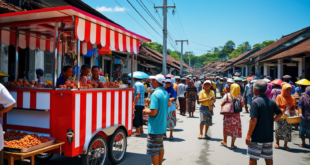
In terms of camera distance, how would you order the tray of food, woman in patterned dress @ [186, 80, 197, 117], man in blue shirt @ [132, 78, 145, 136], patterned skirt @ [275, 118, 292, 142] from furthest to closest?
woman in patterned dress @ [186, 80, 197, 117]
man in blue shirt @ [132, 78, 145, 136]
patterned skirt @ [275, 118, 292, 142]
the tray of food

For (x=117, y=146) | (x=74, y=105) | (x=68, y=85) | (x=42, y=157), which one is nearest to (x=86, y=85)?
(x=68, y=85)

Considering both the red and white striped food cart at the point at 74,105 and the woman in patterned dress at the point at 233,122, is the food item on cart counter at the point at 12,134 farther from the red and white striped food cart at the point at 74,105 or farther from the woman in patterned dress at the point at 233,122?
the woman in patterned dress at the point at 233,122

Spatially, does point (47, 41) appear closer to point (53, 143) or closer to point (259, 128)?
point (53, 143)

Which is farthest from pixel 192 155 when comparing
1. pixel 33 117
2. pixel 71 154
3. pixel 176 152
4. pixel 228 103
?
pixel 33 117

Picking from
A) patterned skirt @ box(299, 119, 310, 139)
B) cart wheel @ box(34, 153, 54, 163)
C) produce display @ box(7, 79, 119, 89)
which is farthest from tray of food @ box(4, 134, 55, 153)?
patterned skirt @ box(299, 119, 310, 139)

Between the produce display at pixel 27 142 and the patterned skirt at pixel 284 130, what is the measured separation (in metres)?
5.87

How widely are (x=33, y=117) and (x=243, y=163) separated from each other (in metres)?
4.46

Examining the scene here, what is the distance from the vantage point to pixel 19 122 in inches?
176

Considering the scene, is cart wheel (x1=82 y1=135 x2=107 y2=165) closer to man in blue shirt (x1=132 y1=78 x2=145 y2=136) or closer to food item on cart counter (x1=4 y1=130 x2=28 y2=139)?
food item on cart counter (x1=4 y1=130 x2=28 y2=139)

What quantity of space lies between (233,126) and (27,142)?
16.5 ft

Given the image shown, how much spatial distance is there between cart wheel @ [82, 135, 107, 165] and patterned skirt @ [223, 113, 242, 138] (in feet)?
11.6

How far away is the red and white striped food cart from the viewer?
404 centimetres

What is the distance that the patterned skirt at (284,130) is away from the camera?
21.9 ft

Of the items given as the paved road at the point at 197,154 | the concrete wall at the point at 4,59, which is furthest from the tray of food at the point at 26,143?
the concrete wall at the point at 4,59
